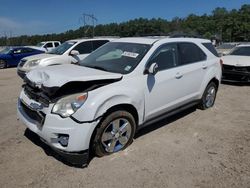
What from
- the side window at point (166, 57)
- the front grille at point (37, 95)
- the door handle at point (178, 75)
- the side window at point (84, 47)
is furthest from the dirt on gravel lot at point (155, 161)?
the side window at point (84, 47)

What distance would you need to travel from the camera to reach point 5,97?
7629 millimetres

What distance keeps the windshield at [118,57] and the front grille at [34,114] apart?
1.29 m

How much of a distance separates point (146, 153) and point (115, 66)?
4.86ft

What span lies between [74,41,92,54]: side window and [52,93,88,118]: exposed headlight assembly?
7.94m

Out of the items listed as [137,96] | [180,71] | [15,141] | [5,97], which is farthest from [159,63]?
[5,97]

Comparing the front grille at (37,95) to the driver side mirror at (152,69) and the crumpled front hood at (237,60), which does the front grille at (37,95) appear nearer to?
the driver side mirror at (152,69)

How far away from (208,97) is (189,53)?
1408 mm

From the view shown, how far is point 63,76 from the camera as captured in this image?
3668mm

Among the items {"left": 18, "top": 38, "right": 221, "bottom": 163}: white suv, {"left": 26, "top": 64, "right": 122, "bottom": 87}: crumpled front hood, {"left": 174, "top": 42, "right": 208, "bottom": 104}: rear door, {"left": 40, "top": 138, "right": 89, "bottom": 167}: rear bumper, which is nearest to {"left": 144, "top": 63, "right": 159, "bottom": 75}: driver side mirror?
{"left": 18, "top": 38, "right": 221, "bottom": 163}: white suv

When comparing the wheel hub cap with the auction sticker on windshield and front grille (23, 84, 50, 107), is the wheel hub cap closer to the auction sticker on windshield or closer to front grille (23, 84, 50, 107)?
front grille (23, 84, 50, 107)

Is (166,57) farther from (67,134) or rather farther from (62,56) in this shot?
(62,56)

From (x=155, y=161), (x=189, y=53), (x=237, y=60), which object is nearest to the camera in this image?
(x=155, y=161)

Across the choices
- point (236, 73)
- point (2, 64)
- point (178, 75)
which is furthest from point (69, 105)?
point (2, 64)

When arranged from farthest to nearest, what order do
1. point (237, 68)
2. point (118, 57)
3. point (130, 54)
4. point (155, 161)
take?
1. point (237, 68)
2. point (118, 57)
3. point (130, 54)
4. point (155, 161)
